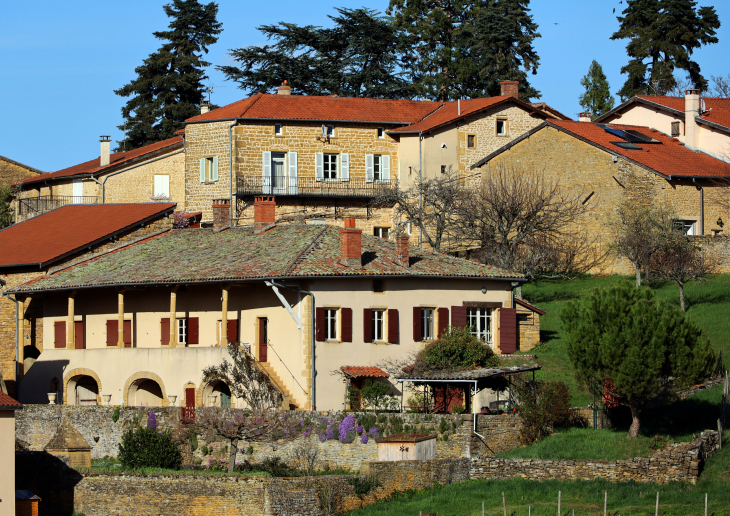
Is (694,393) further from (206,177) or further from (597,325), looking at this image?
(206,177)

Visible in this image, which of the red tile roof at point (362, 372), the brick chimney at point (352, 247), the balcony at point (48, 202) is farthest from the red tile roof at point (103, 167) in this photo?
the red tile roof at point (362, 372)

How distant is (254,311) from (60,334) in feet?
29.3

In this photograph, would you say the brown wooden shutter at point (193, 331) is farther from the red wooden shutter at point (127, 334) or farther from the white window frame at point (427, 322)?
the white window frame at point (427, 322)

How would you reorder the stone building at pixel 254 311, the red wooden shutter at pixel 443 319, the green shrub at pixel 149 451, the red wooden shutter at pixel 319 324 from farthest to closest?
the red wooden shutter at pixel 443 319, the stone building at pixel 254 311, the red wooden shutter at pixel 319 324, the green shrub at pixel 149 451

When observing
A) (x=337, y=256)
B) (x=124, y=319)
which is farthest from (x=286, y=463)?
(x=124, y=319)

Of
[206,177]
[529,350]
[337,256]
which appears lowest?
[529,350]

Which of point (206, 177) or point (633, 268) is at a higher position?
point (206, 177)

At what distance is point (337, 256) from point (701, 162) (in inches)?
1045

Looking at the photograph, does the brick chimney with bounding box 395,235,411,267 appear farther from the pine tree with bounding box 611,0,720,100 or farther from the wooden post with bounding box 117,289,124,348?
the pine tree with bounding box 611,0,720,100

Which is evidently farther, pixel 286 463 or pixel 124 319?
pixel 124 319

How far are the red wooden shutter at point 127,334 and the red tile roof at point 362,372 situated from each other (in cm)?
917

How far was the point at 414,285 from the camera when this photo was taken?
3594 centimetres

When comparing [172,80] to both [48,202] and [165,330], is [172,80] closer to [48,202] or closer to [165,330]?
[48,202]

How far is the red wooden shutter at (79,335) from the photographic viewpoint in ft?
134
